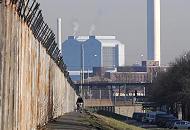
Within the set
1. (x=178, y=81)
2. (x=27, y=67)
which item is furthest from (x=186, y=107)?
(x=27, y=67)

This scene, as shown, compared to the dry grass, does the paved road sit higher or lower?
higher

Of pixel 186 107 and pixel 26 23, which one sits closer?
pixel 26 23

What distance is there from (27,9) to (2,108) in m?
4.42

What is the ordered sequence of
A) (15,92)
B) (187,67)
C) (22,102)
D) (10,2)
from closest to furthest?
1. (10,2)
2. (15,92)
3. (22,102)
4. (187,67)

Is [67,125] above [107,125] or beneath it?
above

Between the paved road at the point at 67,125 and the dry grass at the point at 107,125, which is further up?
the paved road at the point at 67,125

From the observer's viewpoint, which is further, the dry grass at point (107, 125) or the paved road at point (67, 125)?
the dry grass at point (107, 125)

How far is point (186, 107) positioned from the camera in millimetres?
97938

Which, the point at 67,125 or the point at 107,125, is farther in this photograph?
the point at 107,125

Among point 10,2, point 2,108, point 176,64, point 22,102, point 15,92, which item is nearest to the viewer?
point 2,108

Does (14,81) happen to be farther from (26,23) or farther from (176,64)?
(176,64)

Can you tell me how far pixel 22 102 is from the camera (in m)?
15.6

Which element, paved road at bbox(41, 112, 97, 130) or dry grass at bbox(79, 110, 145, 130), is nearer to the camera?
paved road at bbox(41, 112, 97, 130)

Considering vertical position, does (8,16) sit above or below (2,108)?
above
